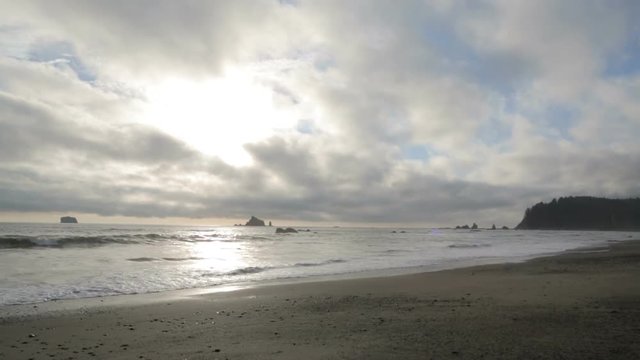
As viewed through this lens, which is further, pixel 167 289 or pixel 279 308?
pixel 167 289

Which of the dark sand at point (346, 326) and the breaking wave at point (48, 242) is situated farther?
the breaking wave at point (48, 242)

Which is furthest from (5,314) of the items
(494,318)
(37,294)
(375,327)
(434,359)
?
(494,318)

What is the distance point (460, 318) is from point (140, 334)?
18.6 ft

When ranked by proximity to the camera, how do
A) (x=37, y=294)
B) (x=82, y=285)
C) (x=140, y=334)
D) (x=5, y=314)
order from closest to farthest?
1. (x=140, y=334)
2. (x=5, y=314)
3. (x=37, y=294)
4. (x=82, y=285)

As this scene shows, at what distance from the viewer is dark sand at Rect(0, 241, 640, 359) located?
6066 mm

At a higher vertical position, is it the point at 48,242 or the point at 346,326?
the point at 346,326

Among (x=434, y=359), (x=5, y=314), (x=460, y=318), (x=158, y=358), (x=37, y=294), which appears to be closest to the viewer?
(x=434, y=359)

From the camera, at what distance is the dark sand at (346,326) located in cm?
607

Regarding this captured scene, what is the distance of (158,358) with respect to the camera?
6047 millimetres

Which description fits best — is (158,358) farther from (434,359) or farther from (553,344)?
(553,344)

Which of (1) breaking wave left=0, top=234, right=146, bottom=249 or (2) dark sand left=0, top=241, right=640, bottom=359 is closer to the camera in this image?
(2) dark sand left=0, top=241, right=640, bottom=359

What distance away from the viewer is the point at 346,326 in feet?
25.6

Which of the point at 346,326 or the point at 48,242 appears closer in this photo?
the point at 346,326

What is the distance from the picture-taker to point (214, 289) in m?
14.4
